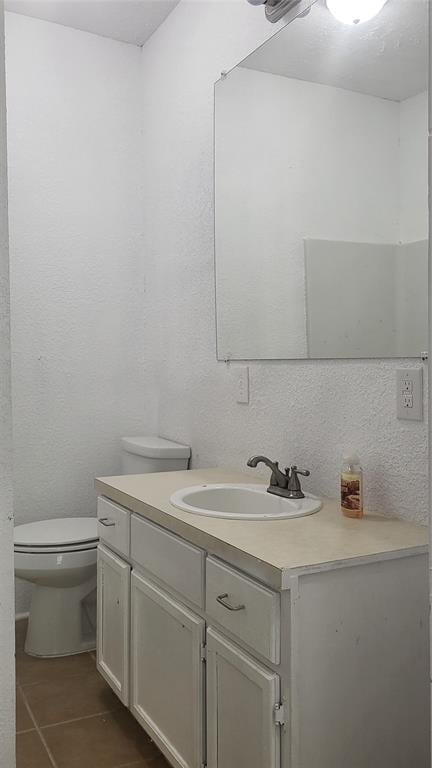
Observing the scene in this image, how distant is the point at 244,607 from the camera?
1.40 meters

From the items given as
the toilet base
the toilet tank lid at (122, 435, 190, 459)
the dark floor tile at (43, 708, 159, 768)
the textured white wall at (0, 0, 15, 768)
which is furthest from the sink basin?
the textured white wall at (0, 0, 15, 768)

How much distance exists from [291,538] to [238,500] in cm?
56

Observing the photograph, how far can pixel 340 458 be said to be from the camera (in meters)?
1.86

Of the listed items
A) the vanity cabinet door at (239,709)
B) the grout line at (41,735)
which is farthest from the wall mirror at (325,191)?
the grout line at (41,735)

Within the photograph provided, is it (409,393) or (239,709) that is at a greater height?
(409,393)

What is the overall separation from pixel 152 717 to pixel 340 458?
2.97 ft

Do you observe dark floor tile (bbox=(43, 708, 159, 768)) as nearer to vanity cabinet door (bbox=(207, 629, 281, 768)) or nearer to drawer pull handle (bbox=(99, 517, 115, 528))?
vanity cabinet door (bbox=(207, 629, 281, 768))

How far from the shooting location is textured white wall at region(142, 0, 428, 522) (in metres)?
1.71

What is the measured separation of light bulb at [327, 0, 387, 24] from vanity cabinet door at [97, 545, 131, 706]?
171 centimetres

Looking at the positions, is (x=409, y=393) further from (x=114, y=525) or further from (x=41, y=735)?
(x=41, y=735)

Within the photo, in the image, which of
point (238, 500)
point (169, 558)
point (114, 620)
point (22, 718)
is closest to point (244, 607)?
point (169, 558)

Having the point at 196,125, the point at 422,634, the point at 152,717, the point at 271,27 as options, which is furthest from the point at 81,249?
the point at 422,634

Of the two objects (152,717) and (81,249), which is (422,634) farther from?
(81,249)

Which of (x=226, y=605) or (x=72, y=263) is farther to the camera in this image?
(x=72, y=263)
